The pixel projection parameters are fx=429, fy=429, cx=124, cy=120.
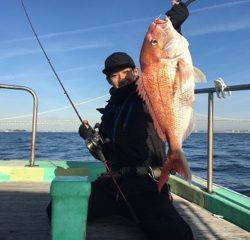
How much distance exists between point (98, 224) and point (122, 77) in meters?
1.47

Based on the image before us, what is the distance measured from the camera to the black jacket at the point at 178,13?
313 cm

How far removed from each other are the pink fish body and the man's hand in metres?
1.78

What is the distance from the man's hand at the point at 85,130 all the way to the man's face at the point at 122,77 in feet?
1.84

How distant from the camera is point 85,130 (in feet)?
14.7

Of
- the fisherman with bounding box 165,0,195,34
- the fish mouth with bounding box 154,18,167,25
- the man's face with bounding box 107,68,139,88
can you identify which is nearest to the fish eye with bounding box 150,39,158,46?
the fish mouth with bounding box 154,18,167,25

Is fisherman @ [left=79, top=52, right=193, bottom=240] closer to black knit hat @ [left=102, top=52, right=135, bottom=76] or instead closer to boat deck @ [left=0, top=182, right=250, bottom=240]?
black knit hat @ [left=102, top=52, right=135, bottom=76]

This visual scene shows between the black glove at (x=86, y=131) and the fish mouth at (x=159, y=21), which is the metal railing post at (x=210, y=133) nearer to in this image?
the black glove at (x=86, y=131)

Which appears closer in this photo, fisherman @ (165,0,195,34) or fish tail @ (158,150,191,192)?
fish tail @ (158,150,191,192)

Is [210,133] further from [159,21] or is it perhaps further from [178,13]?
[159,21]

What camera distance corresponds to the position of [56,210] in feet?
9.43

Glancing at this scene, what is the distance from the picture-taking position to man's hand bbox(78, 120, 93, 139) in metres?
4.45

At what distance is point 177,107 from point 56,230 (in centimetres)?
116

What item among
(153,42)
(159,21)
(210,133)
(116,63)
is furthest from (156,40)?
(210,133)

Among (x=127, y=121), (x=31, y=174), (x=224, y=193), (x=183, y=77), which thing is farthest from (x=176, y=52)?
(x=31, y=174)
